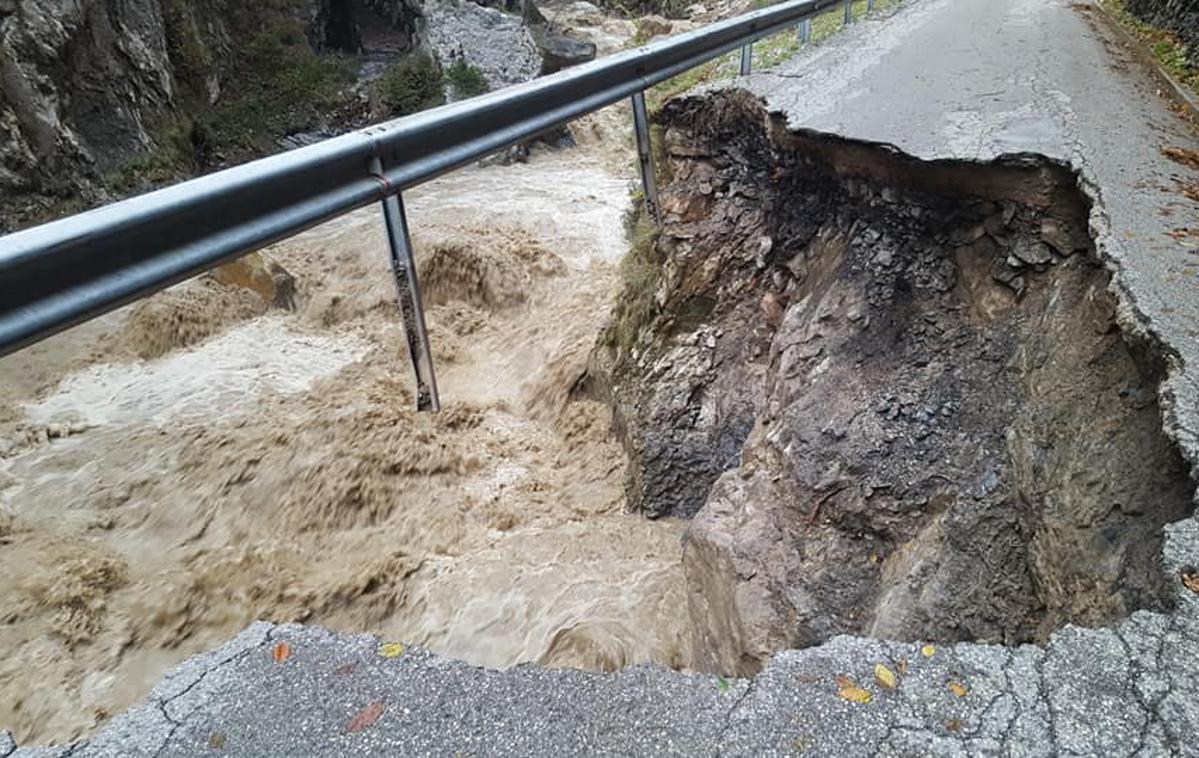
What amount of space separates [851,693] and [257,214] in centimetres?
201

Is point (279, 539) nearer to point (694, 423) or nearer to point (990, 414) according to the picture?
point (694, 423)

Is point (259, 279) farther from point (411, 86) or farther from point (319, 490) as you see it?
point (411, 86)

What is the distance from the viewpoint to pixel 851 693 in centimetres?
151

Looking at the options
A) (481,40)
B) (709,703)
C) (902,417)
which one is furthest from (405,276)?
(481,40)

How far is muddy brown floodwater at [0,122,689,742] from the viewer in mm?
3885

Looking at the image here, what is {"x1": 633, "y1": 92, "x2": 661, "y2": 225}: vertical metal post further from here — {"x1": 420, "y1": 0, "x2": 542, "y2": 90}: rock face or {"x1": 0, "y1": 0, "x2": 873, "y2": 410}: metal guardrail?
{"x1": 420, "y1": 0, "x2": 542, "y2": 90}: rock face

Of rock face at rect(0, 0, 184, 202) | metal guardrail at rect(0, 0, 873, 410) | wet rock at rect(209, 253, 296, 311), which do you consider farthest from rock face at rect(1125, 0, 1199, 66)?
rock face at rect(0, 0, 184, 202)

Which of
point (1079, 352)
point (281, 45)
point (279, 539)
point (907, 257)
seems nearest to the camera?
point (1079, 352)

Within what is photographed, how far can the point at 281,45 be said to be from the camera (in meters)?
12.3

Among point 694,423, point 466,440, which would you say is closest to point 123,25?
point 466,440

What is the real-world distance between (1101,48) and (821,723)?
Result: 7.52m

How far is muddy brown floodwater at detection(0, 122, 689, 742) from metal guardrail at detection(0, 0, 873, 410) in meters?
1.73

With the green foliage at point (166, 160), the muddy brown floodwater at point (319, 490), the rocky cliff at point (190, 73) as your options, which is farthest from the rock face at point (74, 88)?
the muddy brown floodwater at point (319, 490)

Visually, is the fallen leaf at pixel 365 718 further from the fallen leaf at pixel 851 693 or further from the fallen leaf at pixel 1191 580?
the fallen leaf at pixel 1191 580
